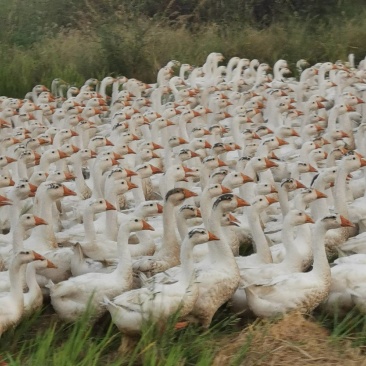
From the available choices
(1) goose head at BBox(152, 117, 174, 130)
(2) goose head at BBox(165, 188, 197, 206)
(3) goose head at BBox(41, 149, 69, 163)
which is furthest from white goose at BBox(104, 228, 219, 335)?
(1) goose head at BBox(152, 117, 174, 130)

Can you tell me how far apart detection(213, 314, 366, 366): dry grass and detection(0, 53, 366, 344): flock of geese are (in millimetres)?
292

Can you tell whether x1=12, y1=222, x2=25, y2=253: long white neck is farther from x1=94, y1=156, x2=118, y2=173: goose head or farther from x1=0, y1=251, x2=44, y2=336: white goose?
x1=94, y1=156, x2=118, y2=173: goose head

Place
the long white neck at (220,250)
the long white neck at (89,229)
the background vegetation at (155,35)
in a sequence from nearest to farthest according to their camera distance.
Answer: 1. the long white neck at (220,250)
2. the long white neck at (89,229)
3. the background vegetation at (155,35)

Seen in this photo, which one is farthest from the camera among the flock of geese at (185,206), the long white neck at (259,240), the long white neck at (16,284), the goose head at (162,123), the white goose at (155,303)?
the goose head at (162,123)

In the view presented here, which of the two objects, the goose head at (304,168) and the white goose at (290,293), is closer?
the white goose at (290,293)

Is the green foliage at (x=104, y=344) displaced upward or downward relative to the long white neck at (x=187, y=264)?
downward

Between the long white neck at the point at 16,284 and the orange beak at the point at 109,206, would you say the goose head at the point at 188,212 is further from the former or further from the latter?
the long white neck at the point at 16,284

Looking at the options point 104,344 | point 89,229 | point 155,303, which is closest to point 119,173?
point 89,229

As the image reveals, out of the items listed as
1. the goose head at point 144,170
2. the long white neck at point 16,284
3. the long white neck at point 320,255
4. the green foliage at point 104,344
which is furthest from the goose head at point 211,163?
the long white neck at point 16,284

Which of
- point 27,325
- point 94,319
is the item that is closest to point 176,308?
point 94,319

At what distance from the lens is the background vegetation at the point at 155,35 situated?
1383 centimetres

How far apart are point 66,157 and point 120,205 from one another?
79 cm

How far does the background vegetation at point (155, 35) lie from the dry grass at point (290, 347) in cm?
886

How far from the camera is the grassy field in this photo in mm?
4496
